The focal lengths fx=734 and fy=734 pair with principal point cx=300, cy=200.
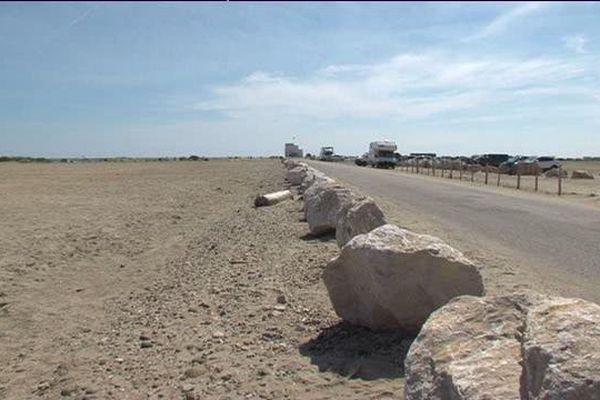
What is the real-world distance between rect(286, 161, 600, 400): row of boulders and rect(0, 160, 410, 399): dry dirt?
403mm

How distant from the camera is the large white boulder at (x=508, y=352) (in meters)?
2.99

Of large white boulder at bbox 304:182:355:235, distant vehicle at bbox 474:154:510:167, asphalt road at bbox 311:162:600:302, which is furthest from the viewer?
distant vehicle at bbox 474:154:510:167

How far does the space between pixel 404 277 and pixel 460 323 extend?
1.96 meters

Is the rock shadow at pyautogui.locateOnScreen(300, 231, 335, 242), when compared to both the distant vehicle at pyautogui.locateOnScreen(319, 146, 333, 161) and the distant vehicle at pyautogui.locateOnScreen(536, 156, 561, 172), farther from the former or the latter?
the distant vehicle at pyautogui.locateOnScreen(319, 146, 333, 161)

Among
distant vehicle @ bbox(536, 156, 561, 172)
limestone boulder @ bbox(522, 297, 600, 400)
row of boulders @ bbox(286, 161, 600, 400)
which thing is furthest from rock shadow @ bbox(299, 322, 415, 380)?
distant vehicle @ bbox(536, 156, 561, 172)

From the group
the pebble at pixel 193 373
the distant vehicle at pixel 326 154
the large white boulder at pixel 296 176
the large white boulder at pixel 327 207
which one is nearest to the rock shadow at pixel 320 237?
the large white boulder at pixel 327 207

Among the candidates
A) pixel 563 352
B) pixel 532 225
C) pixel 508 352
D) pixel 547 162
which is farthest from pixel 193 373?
pixel 547 162

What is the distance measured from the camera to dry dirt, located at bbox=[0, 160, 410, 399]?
599 centimetres

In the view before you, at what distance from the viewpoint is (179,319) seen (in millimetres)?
8195

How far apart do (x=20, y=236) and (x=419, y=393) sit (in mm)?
13134

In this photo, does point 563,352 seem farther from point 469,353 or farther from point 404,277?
point 404,277

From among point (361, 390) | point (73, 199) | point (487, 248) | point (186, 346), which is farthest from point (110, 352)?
point (73, 199)

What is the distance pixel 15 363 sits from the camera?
7664 millimetres

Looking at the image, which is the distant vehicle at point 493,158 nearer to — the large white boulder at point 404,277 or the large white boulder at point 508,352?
the large white boulder at point 404,277
